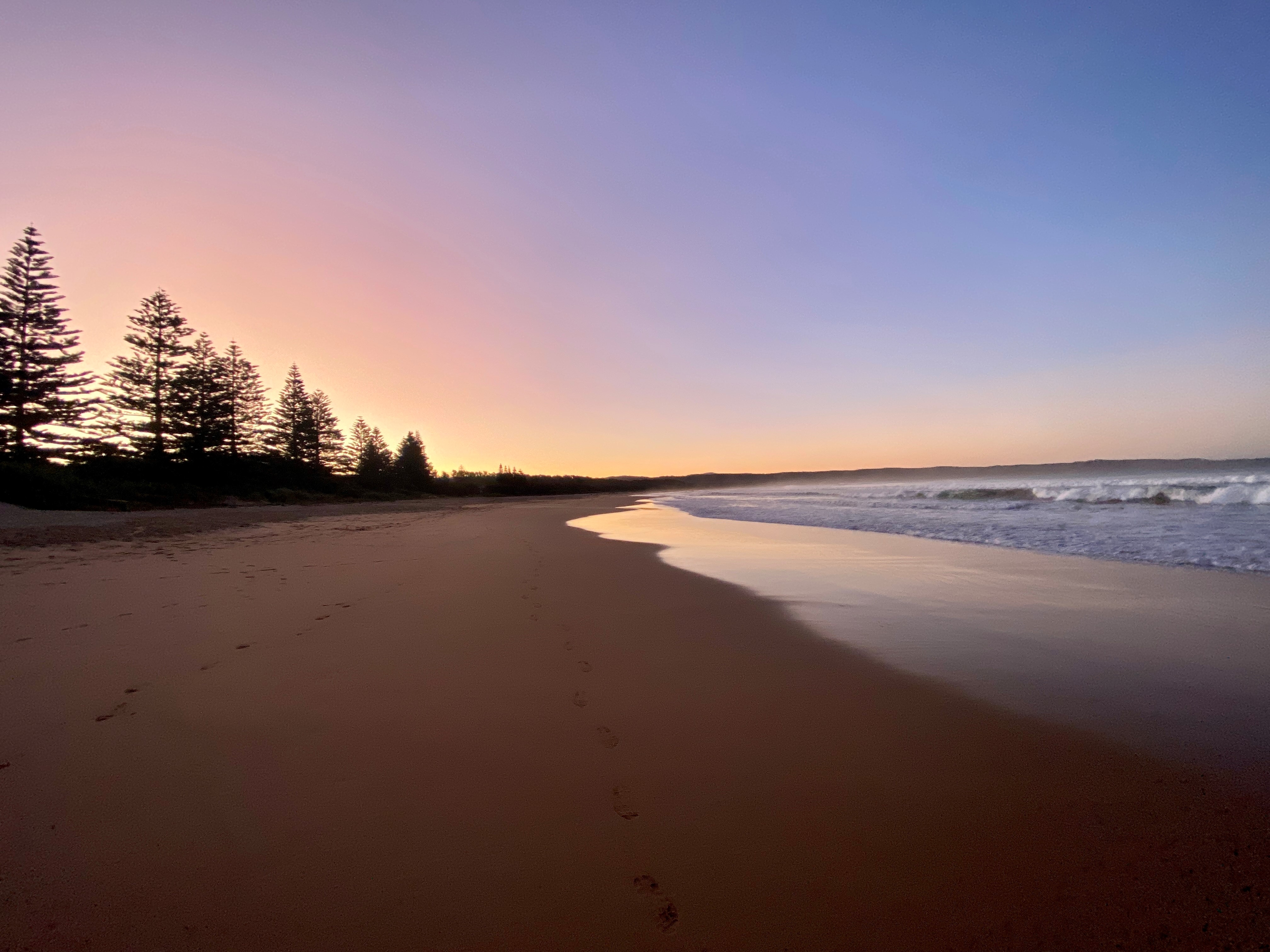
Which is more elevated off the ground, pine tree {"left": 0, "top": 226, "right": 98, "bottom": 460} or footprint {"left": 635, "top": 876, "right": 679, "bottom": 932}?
pine tree {"left": 0, "top": 226, "right": 98, "bottom": 460}

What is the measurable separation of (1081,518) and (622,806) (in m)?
17.1

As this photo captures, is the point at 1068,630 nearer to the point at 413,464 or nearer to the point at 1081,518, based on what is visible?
the point at 1081,518

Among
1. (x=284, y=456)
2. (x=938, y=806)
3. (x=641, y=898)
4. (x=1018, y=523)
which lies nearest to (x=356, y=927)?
(x=641, y=898)

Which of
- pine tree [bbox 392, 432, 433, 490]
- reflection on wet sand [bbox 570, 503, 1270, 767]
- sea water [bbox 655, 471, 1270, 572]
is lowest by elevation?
reflection on wet sand [bbox 570, 503, 1270, 767]

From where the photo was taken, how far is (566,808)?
7.73 ft

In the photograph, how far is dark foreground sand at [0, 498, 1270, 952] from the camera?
5.69 ft

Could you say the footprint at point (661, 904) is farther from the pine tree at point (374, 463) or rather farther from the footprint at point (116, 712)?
the pine tree at point (374, 463)

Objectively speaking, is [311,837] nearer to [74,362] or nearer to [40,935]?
[40,935]

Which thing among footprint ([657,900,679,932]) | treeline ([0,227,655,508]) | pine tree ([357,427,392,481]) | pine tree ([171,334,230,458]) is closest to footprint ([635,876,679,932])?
footprint ([657,900,679,932])

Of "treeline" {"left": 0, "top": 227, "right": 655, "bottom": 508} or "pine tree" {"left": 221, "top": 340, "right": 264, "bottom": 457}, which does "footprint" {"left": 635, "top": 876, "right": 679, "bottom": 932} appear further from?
"pine tree" {"left": 221, "top": 340, "right": 264, "bottom": 457}

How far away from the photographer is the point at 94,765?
262cm

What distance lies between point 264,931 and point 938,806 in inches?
102

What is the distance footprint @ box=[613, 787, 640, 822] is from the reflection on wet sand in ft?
8.55

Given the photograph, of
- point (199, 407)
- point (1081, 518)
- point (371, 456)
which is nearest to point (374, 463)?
point (371, 456)
